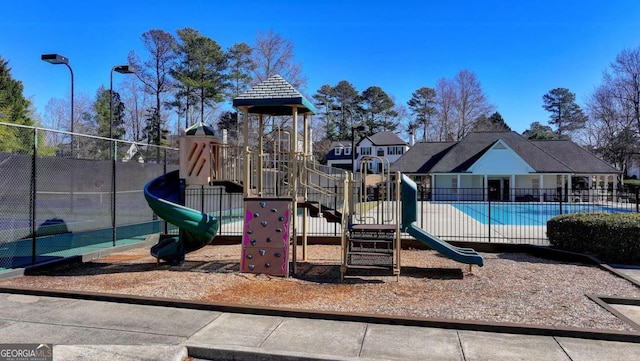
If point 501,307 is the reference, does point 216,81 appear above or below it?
above

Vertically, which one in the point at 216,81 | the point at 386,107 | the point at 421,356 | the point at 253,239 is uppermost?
the point at 386,107

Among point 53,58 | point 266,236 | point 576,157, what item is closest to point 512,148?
point 576,157

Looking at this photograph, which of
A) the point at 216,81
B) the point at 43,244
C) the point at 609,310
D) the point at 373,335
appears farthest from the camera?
the point at 216,81

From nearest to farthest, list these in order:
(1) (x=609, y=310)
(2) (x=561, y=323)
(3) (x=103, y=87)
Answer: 1. (2) (x=561, y=323)
2. (1) (x=609, y=310)
3. (3) (x=103, y=87)

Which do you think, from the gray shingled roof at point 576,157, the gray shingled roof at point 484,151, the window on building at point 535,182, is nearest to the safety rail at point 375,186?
the gray shingled roof at point 484,151

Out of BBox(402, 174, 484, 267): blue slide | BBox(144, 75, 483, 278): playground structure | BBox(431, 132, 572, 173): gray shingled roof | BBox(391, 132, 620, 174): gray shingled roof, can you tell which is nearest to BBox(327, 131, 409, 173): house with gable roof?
BBox(391, 132, 620, 174): gray shingled roof

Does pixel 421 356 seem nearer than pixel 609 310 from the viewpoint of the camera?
Yes

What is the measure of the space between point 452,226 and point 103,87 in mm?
57183

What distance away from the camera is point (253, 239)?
802 centimetres

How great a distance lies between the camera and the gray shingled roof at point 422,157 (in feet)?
133

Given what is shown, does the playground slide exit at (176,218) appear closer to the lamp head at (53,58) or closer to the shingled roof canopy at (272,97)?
the shingled roof canopy at (272,97)

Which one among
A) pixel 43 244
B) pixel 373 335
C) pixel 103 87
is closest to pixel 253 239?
pixel 373 335

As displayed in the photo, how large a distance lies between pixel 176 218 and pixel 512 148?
35831 mm

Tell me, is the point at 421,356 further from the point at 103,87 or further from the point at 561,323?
the point at 103,87
